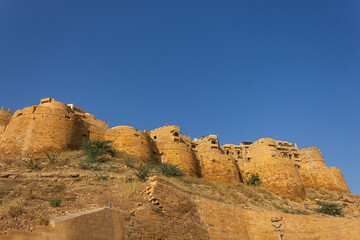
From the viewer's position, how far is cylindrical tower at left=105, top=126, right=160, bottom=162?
2076 centimetres

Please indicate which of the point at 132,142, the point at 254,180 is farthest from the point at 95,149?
the point at 254,180

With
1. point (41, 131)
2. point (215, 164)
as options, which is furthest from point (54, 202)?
point (215, 164)

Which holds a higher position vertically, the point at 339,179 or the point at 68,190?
the point at 339,179

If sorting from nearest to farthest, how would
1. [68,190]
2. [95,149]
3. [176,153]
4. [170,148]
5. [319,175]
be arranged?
[68,190]
[95,149]
[176,153]
[170,148]
[319,175]

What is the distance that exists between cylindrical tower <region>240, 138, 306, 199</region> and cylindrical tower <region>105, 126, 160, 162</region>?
10868 mm

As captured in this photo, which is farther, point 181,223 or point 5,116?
point 5,116

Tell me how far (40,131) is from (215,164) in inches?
599

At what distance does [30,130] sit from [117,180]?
8.48 m

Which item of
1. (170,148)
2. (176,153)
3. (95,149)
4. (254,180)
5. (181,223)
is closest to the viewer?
(181,223)

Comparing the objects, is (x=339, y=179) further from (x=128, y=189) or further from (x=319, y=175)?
(x=128, y=189)

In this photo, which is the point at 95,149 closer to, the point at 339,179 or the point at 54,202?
the point at 54,202

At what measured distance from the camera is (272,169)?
25828 millimetres

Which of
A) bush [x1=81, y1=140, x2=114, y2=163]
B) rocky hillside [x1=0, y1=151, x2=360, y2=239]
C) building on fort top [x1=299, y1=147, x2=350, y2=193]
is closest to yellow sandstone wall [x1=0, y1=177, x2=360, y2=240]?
rocky hillside [x1=0, y1=151, x2=360, y2=239]

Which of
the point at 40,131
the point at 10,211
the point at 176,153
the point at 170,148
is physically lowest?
the point at 10,211
